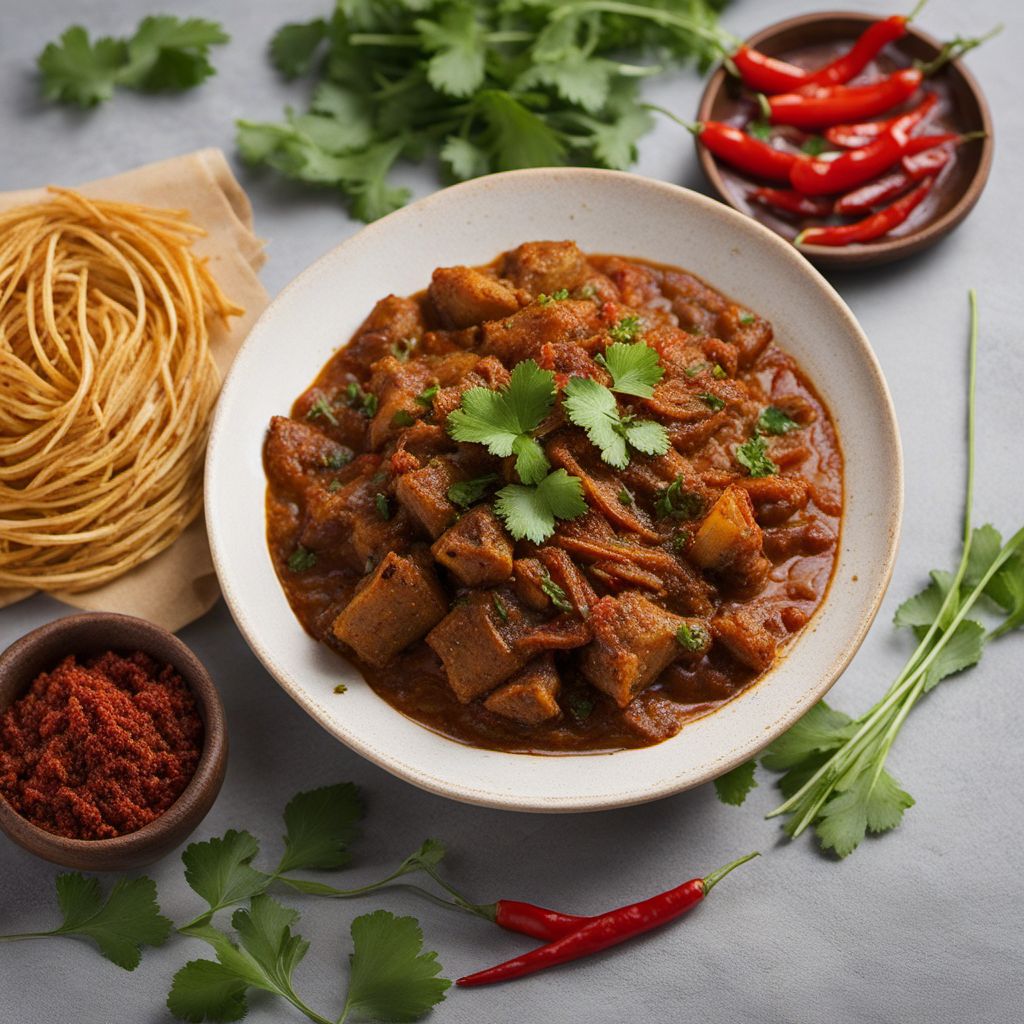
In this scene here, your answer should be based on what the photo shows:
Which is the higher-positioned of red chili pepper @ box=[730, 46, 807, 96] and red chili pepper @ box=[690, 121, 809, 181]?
red chili pepper @ box=[730, 46, 807, 96]

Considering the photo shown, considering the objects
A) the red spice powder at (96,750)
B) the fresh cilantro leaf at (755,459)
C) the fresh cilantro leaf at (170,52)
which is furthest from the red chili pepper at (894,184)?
the red spice powder at (96,750)

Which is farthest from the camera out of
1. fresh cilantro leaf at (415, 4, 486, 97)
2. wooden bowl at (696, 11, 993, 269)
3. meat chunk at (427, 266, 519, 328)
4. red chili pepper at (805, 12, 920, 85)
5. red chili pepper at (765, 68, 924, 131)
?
red chili pepper at (805, 12, 920, 85)

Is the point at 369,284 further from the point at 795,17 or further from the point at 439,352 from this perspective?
the point at 795,17

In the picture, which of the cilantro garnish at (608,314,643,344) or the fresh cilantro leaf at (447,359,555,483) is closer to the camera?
the fresh cilantro leaf at (447,359,555,483)

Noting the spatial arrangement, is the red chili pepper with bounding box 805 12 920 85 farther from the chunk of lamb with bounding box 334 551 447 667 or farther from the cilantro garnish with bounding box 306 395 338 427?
the chunk of lamb with bounding box 334 551 447 667

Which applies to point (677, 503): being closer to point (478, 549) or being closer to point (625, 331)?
point (625, 331)

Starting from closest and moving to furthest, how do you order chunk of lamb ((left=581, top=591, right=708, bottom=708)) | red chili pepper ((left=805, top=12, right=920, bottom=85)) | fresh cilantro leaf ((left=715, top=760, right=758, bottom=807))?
chunk of lamb ((left=581, top=591, right=708, bottom=708))
fresh cilantro leaf ((left=715, top=760, right=758, bottom=807))
red chili pepper ((left=805, top=12, right=920, bottom=85))

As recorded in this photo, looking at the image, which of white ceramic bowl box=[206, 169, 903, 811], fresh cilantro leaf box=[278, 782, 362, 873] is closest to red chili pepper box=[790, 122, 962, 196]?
white ceramic bowl box=[206, 169, 903, 811]
